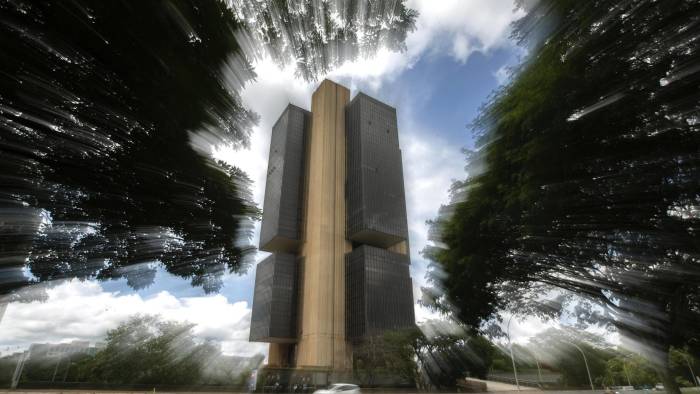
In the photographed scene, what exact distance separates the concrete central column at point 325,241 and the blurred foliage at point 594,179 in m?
34.7

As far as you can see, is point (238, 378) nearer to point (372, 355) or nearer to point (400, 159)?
point (372, 355)

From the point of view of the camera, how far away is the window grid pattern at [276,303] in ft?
168

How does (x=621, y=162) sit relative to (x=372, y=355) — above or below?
above

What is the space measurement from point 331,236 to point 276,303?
12.4 m

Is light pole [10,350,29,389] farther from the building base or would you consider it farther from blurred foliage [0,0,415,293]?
blurred foliage [0,0,415,293]

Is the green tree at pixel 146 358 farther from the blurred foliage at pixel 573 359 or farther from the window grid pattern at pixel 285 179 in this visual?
the blurred foliage at pixel 573 359

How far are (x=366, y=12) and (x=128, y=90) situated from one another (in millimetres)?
3125

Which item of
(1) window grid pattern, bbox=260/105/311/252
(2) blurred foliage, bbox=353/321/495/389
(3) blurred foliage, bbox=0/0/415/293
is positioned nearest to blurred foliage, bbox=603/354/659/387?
(2) blurred foliage, bbox=353/321/495/389

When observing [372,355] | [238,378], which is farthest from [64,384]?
[372,355]

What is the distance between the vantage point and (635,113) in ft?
23.8

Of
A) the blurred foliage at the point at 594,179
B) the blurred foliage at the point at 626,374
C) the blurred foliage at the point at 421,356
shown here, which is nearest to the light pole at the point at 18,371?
the blurred foliage at the point at 421,356

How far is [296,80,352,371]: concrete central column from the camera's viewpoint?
46938 millimetres

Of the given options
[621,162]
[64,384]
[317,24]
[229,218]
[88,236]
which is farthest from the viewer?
[64,384]

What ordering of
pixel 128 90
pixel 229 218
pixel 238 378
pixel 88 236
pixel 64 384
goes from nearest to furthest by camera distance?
pixel 128 90, pixel 229 218, pixel 88 236, pixel 64 384, pixel 238 378
